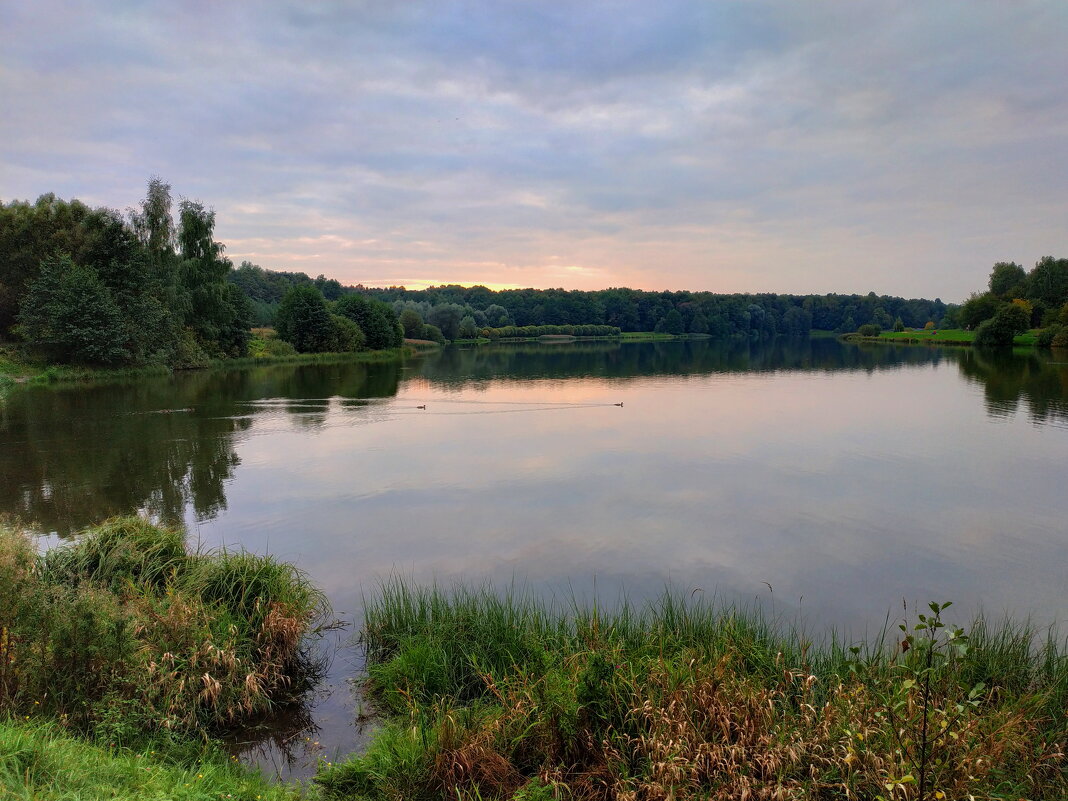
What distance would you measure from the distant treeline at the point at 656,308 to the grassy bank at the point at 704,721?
11256cm

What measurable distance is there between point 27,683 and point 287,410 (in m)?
25.4

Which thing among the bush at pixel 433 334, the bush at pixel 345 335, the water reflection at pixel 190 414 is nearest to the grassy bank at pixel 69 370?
the water reflection at pixel 190 414

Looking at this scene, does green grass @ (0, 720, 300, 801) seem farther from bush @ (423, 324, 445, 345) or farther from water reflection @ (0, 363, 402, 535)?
bush @ (423, 324, 445, 345)

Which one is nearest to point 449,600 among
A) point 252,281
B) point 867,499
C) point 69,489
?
point 867,499

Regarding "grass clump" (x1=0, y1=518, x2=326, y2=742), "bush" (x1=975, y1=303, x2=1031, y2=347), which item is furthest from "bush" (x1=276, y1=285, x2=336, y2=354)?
"bush" (x1=975, y1=303, x2=1031, y2=347)

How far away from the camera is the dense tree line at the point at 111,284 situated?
38.9 meters

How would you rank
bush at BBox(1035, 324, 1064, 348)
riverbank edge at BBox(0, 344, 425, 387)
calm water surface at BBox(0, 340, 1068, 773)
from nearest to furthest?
1. calm water surface at BBox(0, 340, 1068, 773)
2. riverbank edge at BBox(0, 344, 425, 387)
3. bush at BBox(1035, 324, 1064, 348)

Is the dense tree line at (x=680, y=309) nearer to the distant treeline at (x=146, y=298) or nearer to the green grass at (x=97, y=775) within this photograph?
the distant treeline at (x=146, y=298)

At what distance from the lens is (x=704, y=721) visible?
5031 millimetres

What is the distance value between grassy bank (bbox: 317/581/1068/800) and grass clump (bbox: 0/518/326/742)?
129 cm

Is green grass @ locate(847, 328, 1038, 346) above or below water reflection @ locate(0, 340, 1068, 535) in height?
above

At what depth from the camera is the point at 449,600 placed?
8852 millimetres

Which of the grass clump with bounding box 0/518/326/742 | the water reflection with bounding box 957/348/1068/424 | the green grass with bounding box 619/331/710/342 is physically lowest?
the grass clump with bounding box 0/518/326/742

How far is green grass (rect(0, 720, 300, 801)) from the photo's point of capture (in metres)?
3.61
